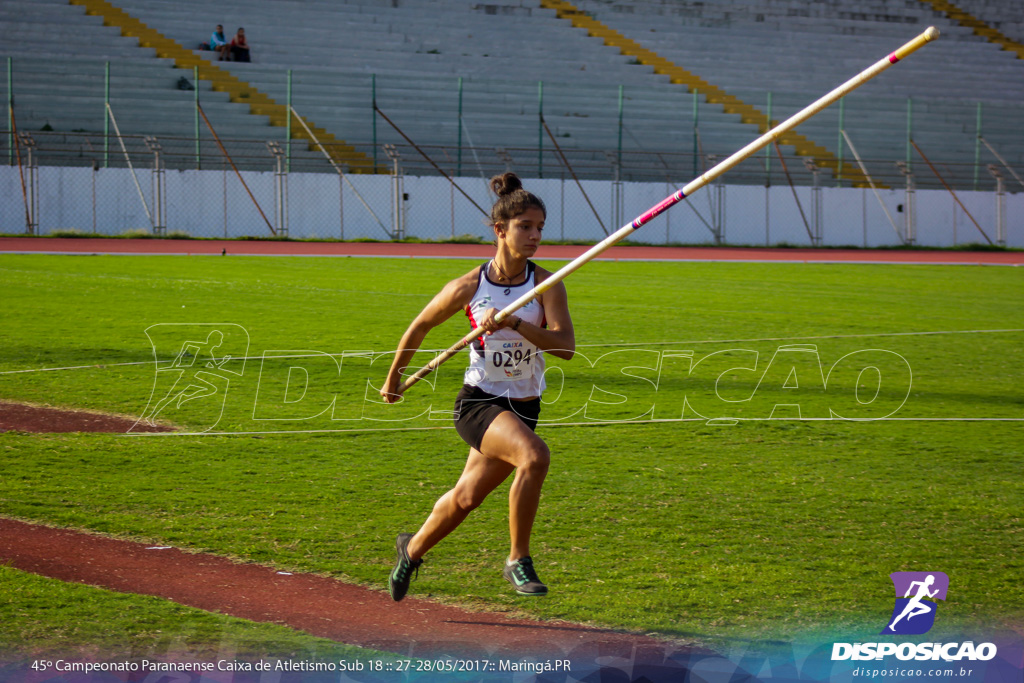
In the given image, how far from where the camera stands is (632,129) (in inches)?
1422

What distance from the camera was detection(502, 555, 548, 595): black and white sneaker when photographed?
14.2 ft

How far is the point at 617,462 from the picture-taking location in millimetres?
6934

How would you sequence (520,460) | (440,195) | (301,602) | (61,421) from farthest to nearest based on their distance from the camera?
1. (440,195)
2. (61,421)
3. (301,602)
4. (520,460)

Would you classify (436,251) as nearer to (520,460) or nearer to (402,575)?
(402,575)

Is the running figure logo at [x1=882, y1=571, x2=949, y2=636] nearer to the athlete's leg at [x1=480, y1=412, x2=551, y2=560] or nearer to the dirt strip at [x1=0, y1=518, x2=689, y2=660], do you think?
the dirt strip at [x1=0, y1=518, x2=689, y2=660]

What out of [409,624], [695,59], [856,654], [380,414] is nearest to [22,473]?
[380,414]

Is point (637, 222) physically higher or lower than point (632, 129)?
lower

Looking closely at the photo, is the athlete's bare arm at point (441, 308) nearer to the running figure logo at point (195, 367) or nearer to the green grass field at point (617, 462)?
the green grass field at point (617, 462)

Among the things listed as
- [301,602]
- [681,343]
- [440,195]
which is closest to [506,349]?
[301,602]

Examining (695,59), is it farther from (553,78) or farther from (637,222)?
(637,222)

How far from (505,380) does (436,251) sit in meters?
22.7

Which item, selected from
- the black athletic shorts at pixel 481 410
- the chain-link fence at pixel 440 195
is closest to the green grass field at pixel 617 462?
the black athletic shorts at pixel 481 410

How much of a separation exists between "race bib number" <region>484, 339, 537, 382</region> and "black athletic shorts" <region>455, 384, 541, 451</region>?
0.10 meters

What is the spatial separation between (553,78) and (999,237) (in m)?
16.4
